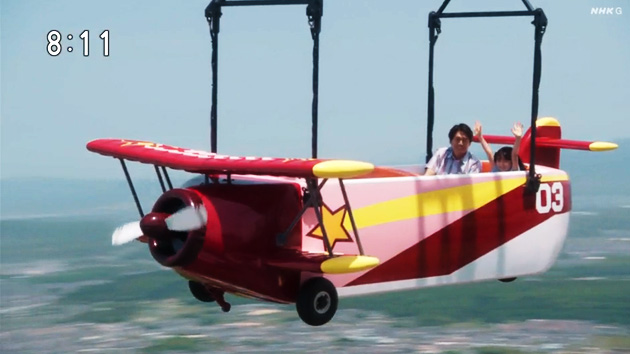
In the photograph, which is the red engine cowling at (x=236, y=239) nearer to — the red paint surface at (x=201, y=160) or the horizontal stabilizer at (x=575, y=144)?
the red paint surface at (x=201, y=160)

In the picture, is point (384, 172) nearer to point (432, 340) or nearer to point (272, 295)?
point (272, 295)

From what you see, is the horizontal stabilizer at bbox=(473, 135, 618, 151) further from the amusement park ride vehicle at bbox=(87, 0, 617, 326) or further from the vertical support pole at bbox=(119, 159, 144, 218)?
the vertical support pole at bbox=(119, 159, 144, 218)

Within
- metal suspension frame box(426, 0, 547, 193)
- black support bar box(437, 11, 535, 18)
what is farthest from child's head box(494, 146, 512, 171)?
black support bar box(437, 11, 535, 18)

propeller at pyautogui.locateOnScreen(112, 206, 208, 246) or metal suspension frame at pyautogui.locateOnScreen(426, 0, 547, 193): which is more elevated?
metal suspension frame at pyautogui.locateOnScreen(426, 0, 547, 193)

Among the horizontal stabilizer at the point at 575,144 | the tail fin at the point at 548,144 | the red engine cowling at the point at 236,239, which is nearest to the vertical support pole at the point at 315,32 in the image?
the red engine cowling at the point at 236,239

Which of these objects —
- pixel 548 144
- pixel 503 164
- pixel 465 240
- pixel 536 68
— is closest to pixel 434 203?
pixel 465 240

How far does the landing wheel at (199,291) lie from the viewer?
759 cm

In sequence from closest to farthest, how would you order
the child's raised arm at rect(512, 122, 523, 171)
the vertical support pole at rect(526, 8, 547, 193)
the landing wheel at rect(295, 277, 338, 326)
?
the landing wheel at rect(295, 277, 338, 326) < the vertical support pole at rect(526, 8, 547, 193) < the child's raised arm at rect(512, 122, 523, 171)

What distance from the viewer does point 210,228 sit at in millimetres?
6781

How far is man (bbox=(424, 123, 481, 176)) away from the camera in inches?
335

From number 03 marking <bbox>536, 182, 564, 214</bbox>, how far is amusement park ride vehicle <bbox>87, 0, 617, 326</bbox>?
0.29 m

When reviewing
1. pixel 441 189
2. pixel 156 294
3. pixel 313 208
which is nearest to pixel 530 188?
pixel 441 189

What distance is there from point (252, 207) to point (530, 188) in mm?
2464

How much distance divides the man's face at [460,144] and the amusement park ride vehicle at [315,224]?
0.34 m
